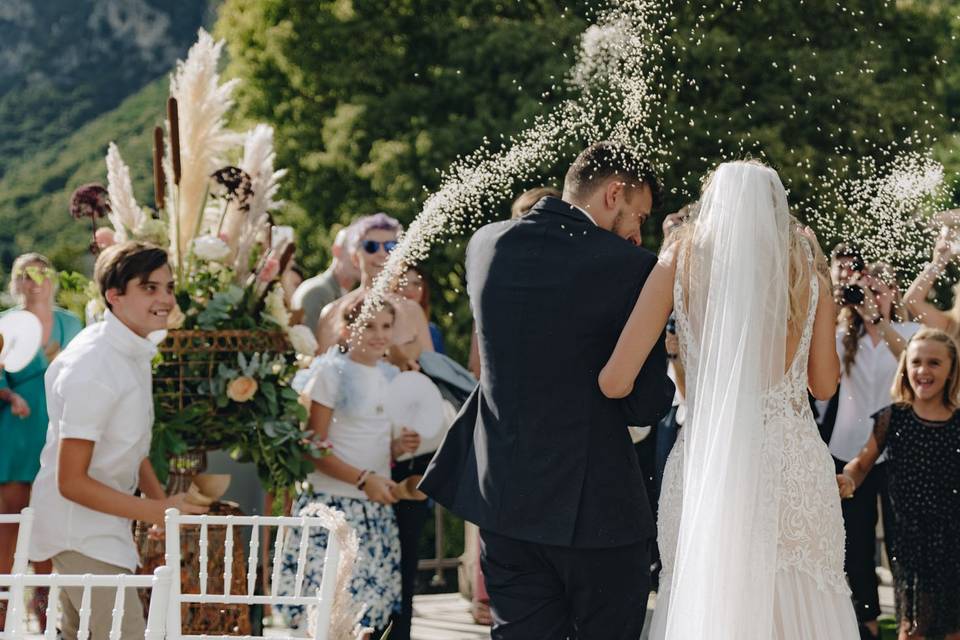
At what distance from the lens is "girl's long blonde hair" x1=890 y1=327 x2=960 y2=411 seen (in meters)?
6.14

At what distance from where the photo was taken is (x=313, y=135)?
62.5 feet

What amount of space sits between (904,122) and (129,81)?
39427mm

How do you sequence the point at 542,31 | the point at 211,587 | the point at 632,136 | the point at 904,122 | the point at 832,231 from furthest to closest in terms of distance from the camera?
1. the point at 542,31
2. the point at 904,122
3. the point at 632,136
4. the point at 832,231
5. the point at 211,587

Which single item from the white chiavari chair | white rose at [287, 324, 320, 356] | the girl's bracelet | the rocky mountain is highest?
the rocky mountain

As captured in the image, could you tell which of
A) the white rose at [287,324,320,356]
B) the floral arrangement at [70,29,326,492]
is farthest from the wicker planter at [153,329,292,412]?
the white rose at [287,324,320,356]

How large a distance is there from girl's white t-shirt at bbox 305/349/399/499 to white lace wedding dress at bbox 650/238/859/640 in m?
2.17

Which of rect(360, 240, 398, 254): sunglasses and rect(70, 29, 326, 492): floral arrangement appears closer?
rect(70, 29, 326, 492): floral arrangement

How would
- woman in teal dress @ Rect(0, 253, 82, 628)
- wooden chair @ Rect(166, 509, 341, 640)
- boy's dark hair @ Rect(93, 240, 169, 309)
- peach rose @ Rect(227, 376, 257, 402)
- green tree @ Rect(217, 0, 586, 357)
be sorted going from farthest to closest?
1. green tree @ Rect(217, 0, 586, 357)
2. woman in teal dress @ Rect(0, 253, 82, 628)
3. peach rose @ Rect(227, 376, 257, 402)
4. boy's dark hair @ Rect(93, 240, 169, 309)
5. wooden chair @ Rect(166, 509, 341, 640)

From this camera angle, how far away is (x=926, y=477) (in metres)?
6.10

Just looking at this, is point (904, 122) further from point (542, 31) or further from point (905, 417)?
point (905, 417)

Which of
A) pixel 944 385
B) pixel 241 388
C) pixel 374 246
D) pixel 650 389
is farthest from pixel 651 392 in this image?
pixel 944 385

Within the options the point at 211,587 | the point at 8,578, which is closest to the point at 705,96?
the point at 211,587

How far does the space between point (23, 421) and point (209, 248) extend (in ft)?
6.69

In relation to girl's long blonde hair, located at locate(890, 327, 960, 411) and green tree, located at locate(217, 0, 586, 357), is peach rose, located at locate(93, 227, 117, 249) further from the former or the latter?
green tree, located at locate(217, 0, 586, 357)
